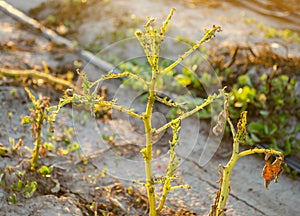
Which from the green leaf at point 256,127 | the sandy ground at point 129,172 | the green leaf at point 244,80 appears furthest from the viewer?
the green leaf at point 244,80

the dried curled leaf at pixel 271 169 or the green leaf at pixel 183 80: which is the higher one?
the dried curled leaf at pixel 271 169

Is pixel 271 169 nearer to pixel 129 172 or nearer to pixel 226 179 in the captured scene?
pixel 226 179

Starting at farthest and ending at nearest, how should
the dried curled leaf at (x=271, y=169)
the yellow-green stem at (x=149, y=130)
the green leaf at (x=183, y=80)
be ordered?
the green leaf at (x=183, y=80), the dried curled leaf at (x=271, y=169), the yellow-green stem at (x=149, y=130)

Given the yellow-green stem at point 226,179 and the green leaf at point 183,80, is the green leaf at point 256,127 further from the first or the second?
the yellow-green stem at point 226,179

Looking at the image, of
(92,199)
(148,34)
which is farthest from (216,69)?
(148,34)

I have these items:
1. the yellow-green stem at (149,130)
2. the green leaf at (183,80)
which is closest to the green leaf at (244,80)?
the green leaf at (183,80)

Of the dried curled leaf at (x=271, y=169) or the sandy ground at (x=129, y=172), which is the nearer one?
the dried curled leaf at (x=271, y=169)

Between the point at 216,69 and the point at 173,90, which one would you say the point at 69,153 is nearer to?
the point at 173,90

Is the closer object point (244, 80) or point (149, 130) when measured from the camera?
point (149, 130)

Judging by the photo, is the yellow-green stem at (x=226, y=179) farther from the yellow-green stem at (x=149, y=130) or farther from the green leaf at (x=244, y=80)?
the green leaf at (x=244, y=80)

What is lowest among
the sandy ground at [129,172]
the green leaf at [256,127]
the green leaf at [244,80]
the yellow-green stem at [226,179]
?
the sandy ground at [129,172]

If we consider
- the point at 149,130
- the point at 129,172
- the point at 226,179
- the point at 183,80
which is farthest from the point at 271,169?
the point at 183,80
